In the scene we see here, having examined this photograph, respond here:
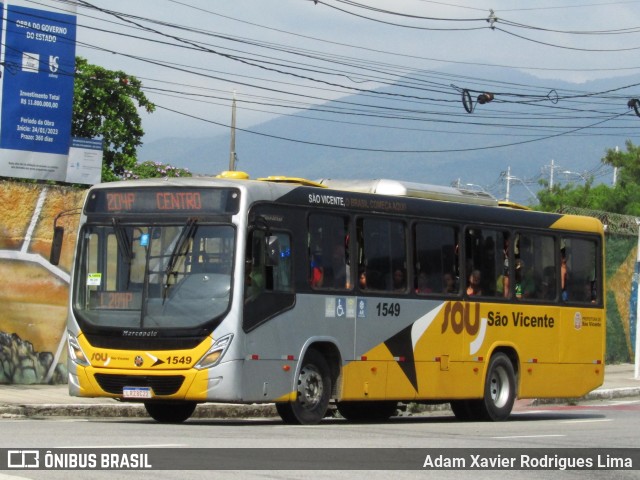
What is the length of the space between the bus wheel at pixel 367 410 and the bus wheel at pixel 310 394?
295 centimetres

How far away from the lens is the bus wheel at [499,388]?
20906 millimetres

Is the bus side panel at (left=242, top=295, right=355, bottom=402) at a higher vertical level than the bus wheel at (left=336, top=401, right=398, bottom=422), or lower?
higher

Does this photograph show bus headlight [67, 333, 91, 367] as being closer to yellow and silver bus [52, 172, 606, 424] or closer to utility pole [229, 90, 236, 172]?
yellow and silver bus [52, 172, 606, 424]

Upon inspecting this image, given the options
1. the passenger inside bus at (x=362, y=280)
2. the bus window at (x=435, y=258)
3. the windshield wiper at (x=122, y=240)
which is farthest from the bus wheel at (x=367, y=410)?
the windshield wiper at (x=122, y=240)

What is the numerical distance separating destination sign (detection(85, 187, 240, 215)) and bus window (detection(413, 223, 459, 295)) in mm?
3686

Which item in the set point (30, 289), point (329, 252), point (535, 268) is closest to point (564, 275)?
point (535, 268)

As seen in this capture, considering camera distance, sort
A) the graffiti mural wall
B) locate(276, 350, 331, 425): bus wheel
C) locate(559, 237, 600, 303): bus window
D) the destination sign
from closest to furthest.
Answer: the destination sign, locate(276, 350, 331, 425): bus wheel, locate(559, 237, 600, 303): bus window, the graffiti mural wall

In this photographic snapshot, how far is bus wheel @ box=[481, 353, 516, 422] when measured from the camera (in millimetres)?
20906

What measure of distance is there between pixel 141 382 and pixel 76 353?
1095mm

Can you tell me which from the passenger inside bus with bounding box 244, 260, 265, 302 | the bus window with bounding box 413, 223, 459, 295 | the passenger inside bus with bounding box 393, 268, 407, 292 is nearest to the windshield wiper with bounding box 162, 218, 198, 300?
the passenger inside bus with bounding box 244, 260, 265, 302

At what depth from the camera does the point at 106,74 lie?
172 ft

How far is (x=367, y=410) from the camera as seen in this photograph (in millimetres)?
21047

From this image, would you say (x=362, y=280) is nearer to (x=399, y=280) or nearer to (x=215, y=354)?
(x=399, y=280)

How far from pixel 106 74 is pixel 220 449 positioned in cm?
4131
